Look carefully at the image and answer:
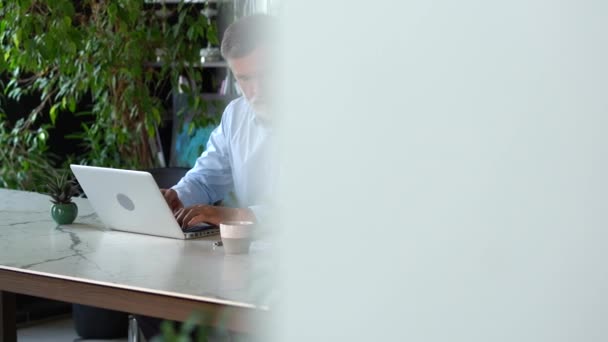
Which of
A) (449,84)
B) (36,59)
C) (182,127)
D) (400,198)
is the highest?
(449,84)

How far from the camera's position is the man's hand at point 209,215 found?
279 centimetres

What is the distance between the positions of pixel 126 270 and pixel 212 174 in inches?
49.5

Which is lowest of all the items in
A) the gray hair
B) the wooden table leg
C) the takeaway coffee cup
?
the wooden table leg

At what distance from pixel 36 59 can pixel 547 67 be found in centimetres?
413

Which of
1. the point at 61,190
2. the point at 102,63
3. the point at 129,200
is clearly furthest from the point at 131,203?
the point at 102,63

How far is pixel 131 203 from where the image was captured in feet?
8.73

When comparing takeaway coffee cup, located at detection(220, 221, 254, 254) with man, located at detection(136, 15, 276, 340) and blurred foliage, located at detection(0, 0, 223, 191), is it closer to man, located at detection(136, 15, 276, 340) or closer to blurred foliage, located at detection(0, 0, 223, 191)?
man, located at detection(136, 15, 276, 340)

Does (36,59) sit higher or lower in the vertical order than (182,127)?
higher

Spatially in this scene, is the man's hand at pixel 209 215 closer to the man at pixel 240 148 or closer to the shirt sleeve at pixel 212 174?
the man at pixel 240 148

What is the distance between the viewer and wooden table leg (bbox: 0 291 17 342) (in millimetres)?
2498

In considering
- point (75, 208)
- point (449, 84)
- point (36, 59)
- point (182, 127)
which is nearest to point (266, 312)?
point (449, 84)

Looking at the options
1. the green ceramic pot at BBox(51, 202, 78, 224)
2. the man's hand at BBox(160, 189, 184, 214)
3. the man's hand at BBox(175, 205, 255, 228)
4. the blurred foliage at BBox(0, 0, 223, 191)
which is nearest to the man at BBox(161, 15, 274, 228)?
the man's hand at BBox(160, 189, 184, 214)

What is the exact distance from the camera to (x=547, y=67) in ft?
2.74

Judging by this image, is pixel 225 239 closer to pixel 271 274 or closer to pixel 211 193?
pixel 211 193
